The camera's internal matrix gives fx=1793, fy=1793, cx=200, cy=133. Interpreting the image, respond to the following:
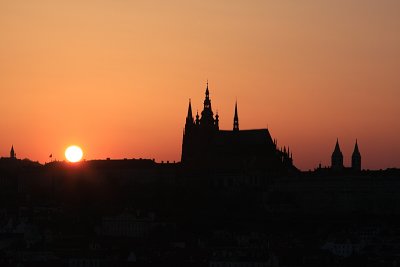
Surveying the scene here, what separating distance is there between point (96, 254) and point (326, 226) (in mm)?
32924

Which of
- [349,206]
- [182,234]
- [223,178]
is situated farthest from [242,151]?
[182,234]

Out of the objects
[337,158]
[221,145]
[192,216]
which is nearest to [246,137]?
[221,145]

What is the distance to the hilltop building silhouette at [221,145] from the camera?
6649 inches

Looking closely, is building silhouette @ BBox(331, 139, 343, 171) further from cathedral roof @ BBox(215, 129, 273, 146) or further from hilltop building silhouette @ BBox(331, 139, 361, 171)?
cathedral roof @ BBox(215, 129, 273, 146)

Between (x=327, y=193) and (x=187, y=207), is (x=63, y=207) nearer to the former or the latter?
(x=187, y=207)

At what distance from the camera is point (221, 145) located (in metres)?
171

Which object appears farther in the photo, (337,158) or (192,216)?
(337,158)

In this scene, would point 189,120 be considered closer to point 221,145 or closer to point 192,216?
point 221,145

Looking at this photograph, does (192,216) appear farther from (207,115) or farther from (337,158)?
(337,158)

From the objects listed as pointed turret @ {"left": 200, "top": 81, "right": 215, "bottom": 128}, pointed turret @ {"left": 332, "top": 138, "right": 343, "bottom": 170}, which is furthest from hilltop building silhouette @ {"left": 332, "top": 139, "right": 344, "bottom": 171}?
pointed turret @ {"left": 200, "top": 81, "right": 215, "bottom": 128}

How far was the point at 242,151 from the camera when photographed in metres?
170

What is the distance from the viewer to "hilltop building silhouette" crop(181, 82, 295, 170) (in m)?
169

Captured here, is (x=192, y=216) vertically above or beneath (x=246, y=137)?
beneath

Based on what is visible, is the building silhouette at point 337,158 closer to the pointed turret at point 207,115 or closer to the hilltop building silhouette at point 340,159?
the hilltop building silhouette at point 340,159
